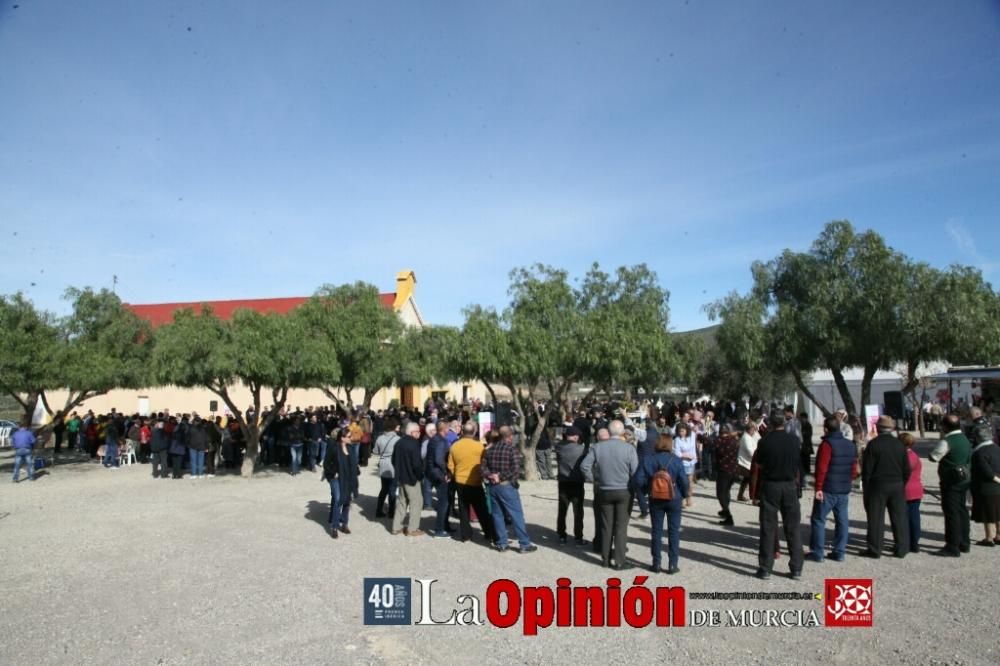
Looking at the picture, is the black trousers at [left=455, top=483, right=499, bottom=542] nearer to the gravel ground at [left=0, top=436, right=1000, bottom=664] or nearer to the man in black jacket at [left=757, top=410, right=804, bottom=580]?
the gravel ground at [left=0, top=436, right=1000, bottom=664]

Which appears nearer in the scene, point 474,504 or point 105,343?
point 474,504

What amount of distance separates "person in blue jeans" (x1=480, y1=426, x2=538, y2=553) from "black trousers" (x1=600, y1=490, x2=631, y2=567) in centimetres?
118

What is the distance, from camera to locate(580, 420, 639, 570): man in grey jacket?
712cm

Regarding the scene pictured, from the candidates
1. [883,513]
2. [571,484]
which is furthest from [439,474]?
[883,513]

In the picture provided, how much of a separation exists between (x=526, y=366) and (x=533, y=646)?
361 inches

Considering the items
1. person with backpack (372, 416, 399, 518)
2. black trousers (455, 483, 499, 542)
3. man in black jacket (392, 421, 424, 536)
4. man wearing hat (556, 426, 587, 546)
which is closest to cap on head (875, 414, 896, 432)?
man wearing hat (556, 426, 587, 546)

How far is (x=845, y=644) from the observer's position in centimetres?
504

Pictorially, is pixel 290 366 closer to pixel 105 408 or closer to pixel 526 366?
pixel 526 366

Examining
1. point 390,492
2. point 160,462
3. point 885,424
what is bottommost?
point 160,462

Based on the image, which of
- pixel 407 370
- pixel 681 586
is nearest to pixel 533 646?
pixel 681 586

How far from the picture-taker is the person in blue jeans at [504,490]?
26.3ft

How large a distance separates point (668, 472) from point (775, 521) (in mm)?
1177

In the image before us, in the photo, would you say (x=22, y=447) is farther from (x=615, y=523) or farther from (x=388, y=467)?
(x=615, y=523)

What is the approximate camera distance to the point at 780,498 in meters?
6.68
